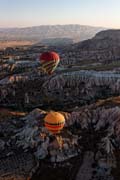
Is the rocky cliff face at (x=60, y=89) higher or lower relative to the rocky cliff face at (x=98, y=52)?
lower

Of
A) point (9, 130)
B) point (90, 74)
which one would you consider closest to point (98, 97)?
point (90, 74)

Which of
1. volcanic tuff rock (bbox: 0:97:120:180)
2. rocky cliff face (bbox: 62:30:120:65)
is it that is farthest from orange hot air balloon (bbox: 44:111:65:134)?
rocky cliff face (bbox: 62:30:120:65)

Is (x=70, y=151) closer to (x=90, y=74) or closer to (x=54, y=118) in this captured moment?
(x=54, y=118)

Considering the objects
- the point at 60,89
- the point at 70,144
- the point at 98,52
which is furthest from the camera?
the point at 98,52

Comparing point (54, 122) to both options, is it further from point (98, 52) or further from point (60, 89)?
point (98, 52)

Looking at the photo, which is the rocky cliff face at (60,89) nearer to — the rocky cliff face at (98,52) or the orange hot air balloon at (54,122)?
the orange hot air balloon at (54,122)

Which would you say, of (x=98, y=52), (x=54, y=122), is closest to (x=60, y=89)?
(x=54, y=122)

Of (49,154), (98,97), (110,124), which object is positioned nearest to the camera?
(49,154)

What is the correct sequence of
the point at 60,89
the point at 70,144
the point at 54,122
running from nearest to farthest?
the point at 54,122
the point at 70,144
the point at 60,89

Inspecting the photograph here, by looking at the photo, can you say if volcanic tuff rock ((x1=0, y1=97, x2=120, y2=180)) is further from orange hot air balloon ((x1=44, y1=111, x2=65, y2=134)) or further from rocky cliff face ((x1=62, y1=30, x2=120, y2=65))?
rocky cliff face ((x1=62, y1=30, x2=120, y2=65))

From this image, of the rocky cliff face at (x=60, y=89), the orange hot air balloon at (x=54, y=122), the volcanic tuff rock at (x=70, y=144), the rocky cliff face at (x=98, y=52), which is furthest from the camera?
the rocky cliff face at (x=98, y=52)

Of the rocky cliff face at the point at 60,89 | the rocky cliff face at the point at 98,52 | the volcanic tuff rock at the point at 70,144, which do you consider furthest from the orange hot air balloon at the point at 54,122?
the rocky cliff face at the point at 98,52
